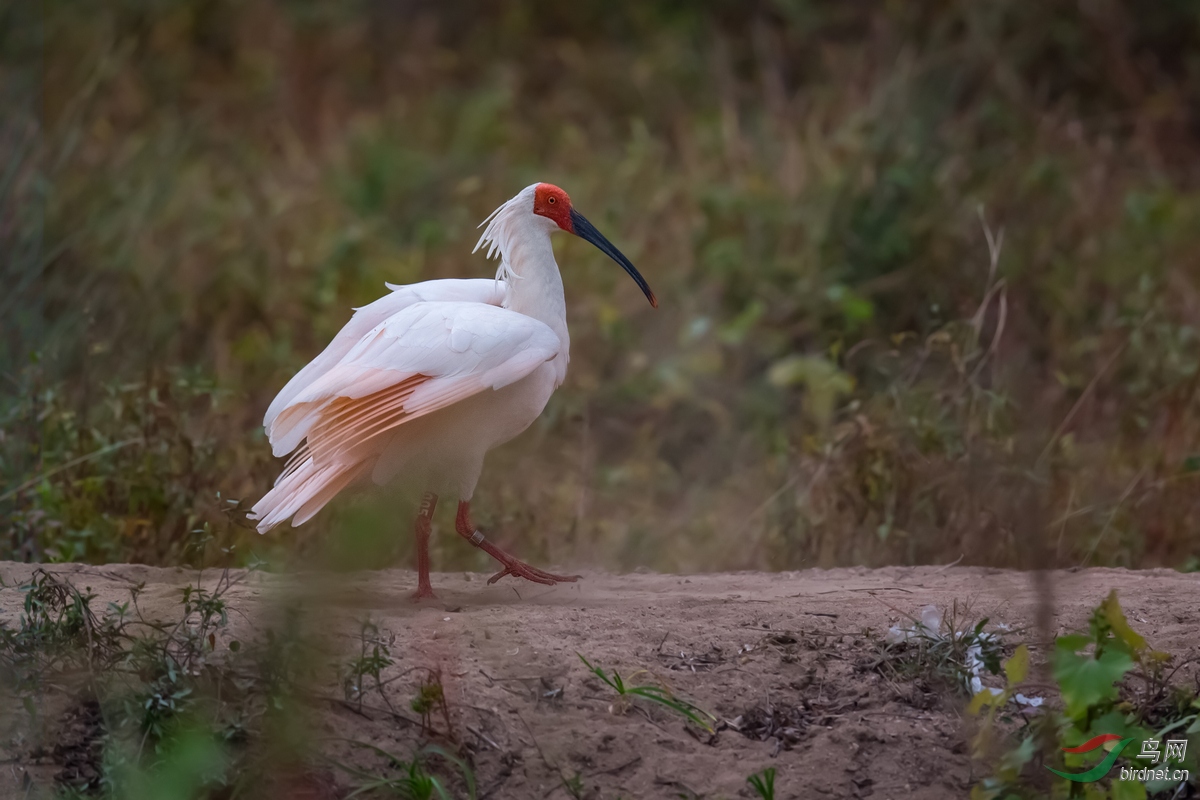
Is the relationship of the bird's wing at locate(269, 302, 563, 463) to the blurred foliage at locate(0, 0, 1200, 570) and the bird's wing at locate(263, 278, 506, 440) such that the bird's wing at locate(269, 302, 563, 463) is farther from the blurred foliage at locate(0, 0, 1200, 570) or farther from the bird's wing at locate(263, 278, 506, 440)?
the blurred foliage at locate(0, 0, 1200, 570)

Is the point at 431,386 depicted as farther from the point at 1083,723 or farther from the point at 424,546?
the point at 1083,723

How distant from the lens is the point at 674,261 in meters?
7.62

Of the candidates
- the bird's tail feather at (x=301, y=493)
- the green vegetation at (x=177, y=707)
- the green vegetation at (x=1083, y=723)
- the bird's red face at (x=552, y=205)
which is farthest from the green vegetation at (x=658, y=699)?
the bird's red face at (x=552, y=205)

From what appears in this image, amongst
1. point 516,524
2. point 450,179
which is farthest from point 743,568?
point 450,179

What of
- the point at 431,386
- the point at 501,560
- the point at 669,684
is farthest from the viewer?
the point at 501,560

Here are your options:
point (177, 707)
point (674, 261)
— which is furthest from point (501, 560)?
point (674, 261)

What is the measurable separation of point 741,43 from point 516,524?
7591mm

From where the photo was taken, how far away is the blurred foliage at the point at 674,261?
5.00 m

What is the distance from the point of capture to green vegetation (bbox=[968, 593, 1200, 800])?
9.30ft

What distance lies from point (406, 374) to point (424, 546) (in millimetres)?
594

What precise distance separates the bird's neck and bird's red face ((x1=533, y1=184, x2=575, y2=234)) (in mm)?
60

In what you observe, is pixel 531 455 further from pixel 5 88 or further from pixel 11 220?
pixel 5 88

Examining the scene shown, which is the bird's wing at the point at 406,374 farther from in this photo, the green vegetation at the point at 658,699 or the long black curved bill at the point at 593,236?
the green vegetation at the point at 658,699

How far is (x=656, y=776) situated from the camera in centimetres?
299
